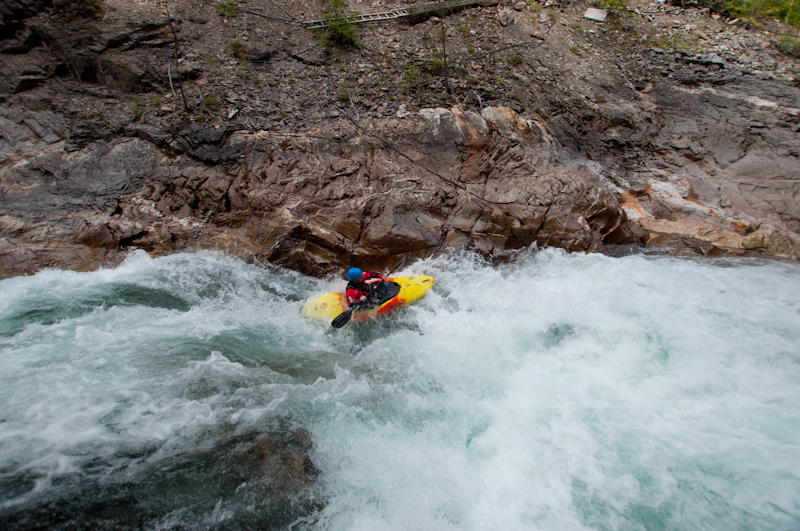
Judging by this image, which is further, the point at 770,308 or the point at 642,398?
the point at 770,308

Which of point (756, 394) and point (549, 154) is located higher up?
point (549, 154)

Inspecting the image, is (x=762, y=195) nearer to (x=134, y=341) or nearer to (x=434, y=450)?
(x=434, y=450)

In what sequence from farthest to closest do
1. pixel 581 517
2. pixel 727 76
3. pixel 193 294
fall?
1. pixel 727 76
2. pixel 193 294
3. pixel 581 517

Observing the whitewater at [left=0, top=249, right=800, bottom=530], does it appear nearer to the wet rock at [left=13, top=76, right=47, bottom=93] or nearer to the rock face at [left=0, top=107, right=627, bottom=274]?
the rock face at [left=0, top=107, right=627, bottom=274]

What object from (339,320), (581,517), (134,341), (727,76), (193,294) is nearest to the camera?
(581,517)

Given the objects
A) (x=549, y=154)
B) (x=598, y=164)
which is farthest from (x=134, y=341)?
(x=598, y=164)

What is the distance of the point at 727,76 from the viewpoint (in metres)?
9.08

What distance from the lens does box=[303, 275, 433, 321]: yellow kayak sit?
5.18m

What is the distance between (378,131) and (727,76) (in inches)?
325

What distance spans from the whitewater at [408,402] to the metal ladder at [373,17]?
654 cm

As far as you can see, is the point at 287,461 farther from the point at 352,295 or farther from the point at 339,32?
the point at 339,32

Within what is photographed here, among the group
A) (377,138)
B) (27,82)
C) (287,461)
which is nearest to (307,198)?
(377,138)

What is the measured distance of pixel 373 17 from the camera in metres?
9.59

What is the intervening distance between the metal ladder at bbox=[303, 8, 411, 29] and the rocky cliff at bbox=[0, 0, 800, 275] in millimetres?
291
